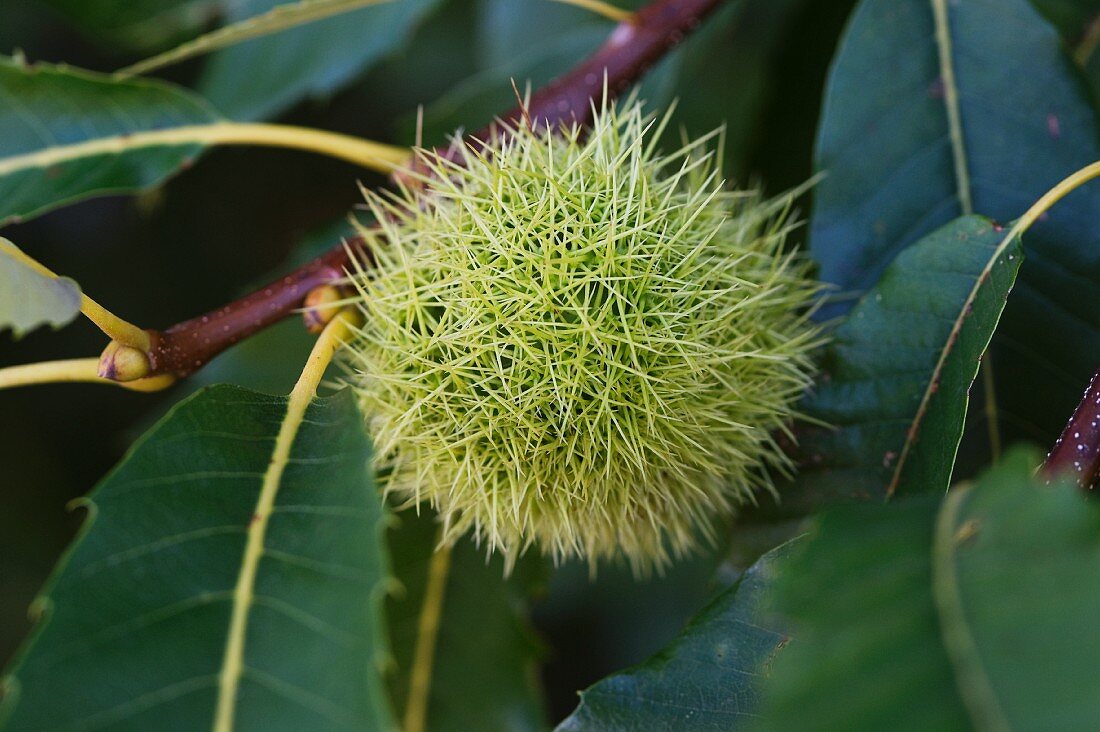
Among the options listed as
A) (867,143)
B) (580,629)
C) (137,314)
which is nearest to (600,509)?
(867,143)

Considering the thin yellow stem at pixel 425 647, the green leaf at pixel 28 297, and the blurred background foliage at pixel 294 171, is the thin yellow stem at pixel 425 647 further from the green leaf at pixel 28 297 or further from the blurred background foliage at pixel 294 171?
the green leaf at pixel 28 297

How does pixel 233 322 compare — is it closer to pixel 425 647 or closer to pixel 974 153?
Result: pixel 425 647

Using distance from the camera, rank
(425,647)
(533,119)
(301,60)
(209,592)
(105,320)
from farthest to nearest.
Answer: (301,60) < (425,647) < (533,119) < (105,320) < (209,592)

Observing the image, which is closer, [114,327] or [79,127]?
[114,327]

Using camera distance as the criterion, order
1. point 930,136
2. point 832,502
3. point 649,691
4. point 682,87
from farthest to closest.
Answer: point 682,87, point 930,136, point 832,502, point 649,691

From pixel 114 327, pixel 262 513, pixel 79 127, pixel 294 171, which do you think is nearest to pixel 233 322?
pixel 114 327

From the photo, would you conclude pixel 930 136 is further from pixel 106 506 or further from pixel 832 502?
pixel 106 506

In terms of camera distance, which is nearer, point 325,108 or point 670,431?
point 670,431

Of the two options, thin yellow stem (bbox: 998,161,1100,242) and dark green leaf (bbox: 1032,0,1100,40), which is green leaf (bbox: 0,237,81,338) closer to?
thin yellow stem (bbox: 998,161,1100,242)
